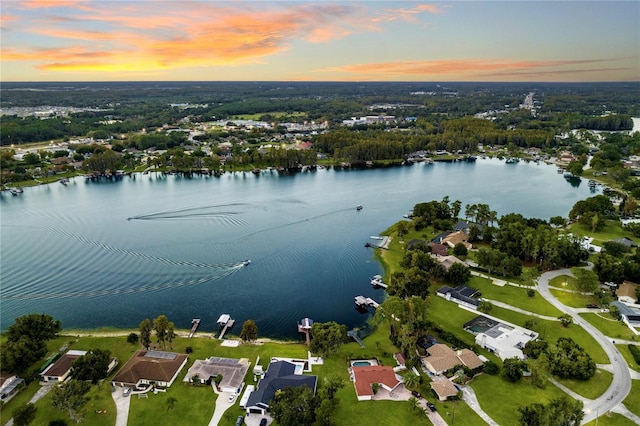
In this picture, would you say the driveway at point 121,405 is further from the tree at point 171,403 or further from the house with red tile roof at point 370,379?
the house with red tile roof at point 370,379

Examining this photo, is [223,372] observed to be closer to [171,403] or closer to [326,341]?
[171,403]

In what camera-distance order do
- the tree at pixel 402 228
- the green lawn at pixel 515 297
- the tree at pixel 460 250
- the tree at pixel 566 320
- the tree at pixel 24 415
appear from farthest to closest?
the tree at pixel 402 228, the tree at pixel 460 250, the green lawn at pixel 515 297, the tree at pixel 566 320, the tree at pixel 24 415

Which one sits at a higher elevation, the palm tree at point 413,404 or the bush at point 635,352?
the palm tree at point 413,404

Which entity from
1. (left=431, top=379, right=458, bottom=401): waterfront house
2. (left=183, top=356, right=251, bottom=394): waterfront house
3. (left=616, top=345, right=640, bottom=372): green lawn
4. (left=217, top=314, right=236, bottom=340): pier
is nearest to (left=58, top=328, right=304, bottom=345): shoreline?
(left=217, top=314, right=236, bottom=340): pier

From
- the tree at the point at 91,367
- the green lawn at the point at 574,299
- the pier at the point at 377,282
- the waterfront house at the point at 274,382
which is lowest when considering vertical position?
the green lawn at the point at 574,299

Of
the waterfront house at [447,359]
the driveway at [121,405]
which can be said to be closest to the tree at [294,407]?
the driveway at [121,405]

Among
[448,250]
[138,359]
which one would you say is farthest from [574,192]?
[138,359]

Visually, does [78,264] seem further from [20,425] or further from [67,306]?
[20,425]
